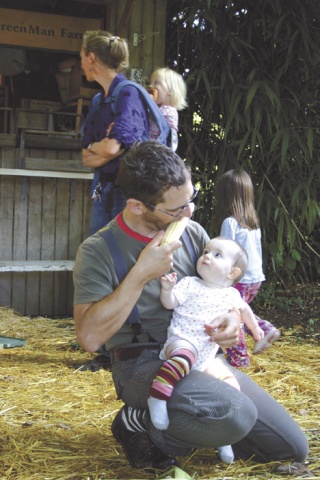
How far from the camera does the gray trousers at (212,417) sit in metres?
2.36

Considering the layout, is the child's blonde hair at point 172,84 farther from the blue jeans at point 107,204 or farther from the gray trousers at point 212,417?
the gray trousers at point 212,417

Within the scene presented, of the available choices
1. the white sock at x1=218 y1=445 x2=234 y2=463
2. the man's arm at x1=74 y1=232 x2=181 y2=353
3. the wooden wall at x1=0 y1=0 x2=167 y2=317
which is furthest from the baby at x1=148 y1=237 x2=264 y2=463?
the wooden wall at x1=0 y1=0 x2=167 y2=317

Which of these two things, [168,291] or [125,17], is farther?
[125,17]

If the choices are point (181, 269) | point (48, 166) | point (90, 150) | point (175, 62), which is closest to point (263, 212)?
point (175, 62)

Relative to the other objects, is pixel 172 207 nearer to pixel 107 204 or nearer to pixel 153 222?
pixel 153 222

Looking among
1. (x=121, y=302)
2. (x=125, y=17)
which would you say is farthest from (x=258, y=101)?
(x=121, y=302)

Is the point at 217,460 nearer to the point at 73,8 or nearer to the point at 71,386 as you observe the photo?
the point at 71,386

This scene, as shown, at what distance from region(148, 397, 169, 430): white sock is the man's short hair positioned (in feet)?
2.20

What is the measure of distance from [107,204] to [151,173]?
1.43 metres

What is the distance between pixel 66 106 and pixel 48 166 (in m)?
1.07

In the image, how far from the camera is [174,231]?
244 cm

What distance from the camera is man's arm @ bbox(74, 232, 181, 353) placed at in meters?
2.33

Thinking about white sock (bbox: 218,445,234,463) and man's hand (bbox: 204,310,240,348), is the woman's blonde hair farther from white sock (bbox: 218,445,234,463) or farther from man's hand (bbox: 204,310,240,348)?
white sock (bbox: 218,445,234,463)

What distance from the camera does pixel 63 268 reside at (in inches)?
207
